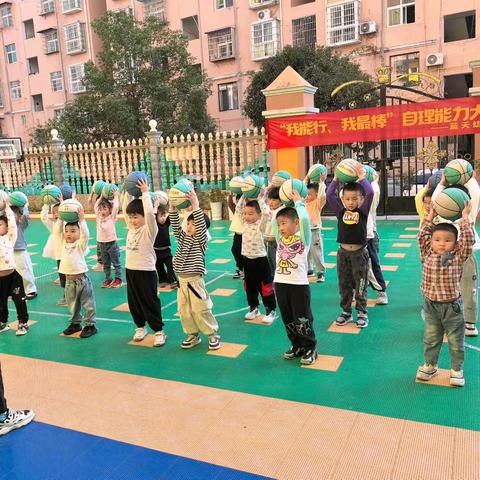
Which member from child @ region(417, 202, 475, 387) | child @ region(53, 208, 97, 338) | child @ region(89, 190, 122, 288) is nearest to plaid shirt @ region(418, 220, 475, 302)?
child @ region(417, 202, 475, 387)

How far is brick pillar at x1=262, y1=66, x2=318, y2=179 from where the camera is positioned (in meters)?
10.4

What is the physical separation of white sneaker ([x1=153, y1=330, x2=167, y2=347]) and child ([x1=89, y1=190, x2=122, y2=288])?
2.32 metres

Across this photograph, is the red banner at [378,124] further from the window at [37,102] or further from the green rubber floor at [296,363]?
the window at [37,102]

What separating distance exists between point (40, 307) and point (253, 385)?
135 inches

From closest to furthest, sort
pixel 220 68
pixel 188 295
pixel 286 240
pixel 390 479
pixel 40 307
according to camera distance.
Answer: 1. pixel 390 479
2. pixel 286 240
3. pixel 188 295
4. pixel 40 307
5. pixel 220 68

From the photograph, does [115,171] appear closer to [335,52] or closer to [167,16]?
[335,52]

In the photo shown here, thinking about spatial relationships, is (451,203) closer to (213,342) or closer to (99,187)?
(213,342)

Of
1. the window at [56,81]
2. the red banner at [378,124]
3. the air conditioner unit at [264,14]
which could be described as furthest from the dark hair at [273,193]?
the window at [56,81]

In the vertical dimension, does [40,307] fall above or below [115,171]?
below

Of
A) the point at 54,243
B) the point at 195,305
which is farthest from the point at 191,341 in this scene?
the point at 54,243

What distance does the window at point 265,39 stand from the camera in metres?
21.3

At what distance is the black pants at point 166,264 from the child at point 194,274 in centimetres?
218

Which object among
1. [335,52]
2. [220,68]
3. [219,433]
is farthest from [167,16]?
[219,433]

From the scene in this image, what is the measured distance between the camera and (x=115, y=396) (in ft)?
11.7
